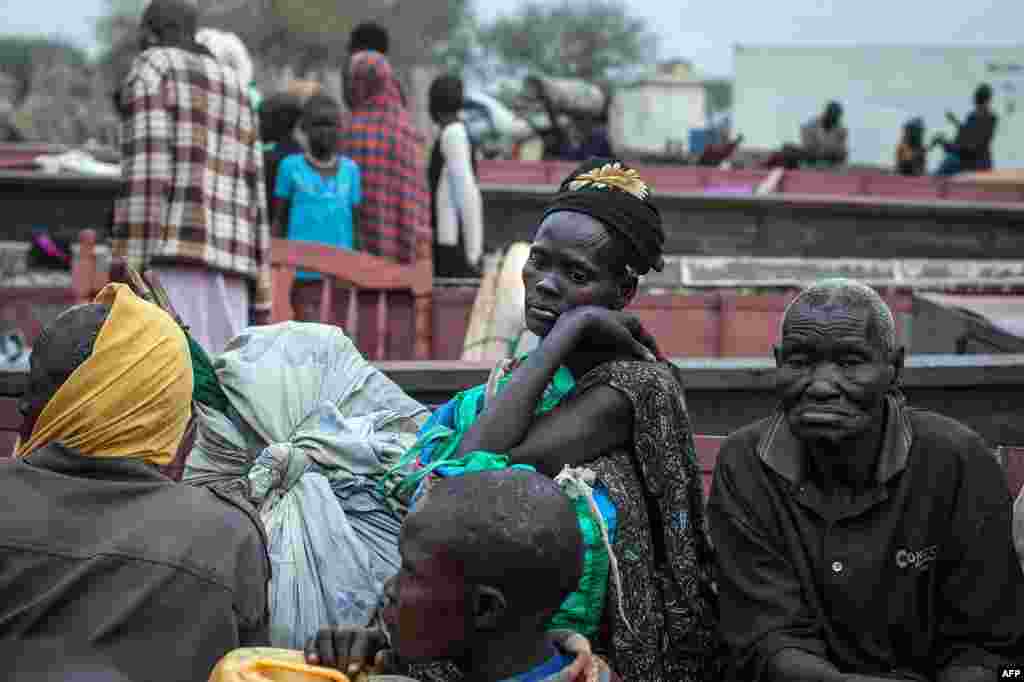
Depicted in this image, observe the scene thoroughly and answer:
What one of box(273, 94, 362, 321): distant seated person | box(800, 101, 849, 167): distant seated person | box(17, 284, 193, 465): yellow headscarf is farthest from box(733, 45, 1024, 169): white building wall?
box(17, 284, 193, 465): yellow headscarf

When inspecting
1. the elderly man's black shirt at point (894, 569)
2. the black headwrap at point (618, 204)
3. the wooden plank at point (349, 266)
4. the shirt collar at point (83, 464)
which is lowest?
the elderly man's black shirt at point (894, 569)

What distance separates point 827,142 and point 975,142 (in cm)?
227

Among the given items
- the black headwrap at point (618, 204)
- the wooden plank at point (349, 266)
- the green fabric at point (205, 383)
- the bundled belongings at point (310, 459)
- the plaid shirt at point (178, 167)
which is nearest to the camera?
the bundled belongings at point (310, 459)

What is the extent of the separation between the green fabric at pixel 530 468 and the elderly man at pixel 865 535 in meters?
0.39

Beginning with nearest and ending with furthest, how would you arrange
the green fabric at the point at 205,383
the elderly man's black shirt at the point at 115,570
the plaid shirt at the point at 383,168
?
1. the elderly man's black shirt at the point at 115,570
2. the green fabric at the point at 205,383
3. the plaid shirt at the point at 383,168

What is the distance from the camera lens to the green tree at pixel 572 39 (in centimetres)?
7175

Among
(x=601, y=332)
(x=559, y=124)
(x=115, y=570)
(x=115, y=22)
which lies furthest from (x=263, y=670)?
(x=115, y=22)

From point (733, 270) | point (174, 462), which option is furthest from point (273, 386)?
point (733, 270)

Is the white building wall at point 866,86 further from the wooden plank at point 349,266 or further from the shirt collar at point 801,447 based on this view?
the shirt collar at point 801,447

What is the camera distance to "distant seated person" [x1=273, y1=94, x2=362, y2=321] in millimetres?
7750

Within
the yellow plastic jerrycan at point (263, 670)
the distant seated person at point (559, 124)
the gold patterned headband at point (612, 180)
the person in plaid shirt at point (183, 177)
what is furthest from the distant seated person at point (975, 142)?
the yellow plastic jerrycan at point (263, 670)

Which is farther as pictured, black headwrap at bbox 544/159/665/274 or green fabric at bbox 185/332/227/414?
green fabric at bbox 185/332/227/414

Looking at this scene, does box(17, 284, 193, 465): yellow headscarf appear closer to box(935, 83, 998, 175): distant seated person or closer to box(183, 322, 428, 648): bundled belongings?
box(183, 322, 428, 648): bundled belongings

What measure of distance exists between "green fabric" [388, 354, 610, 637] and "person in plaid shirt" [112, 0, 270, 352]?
2876 mm
